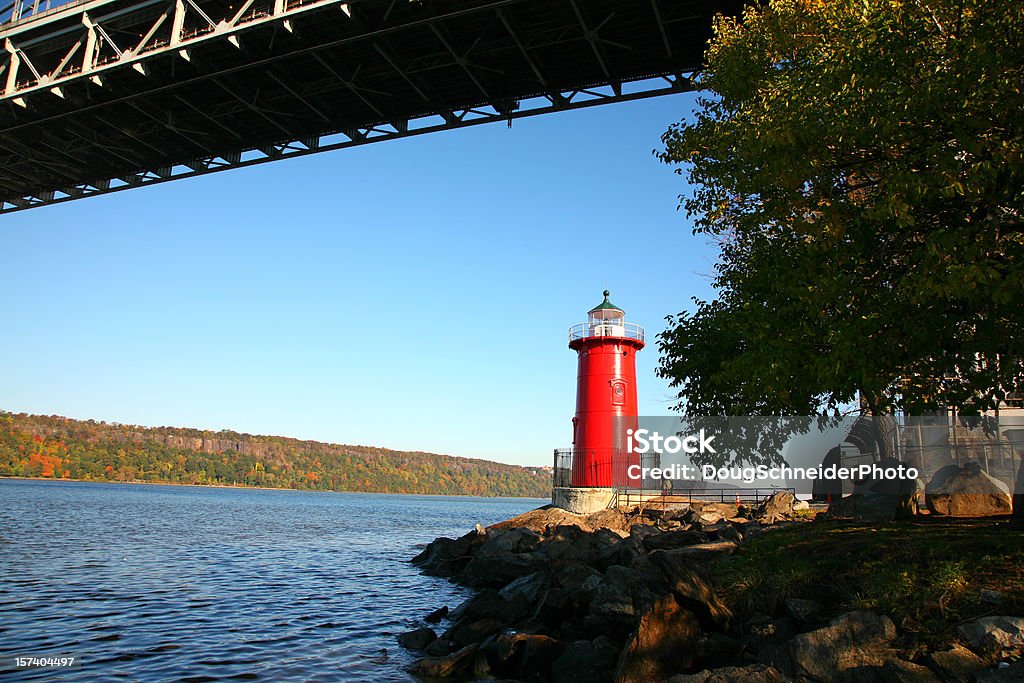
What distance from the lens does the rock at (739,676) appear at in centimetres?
816

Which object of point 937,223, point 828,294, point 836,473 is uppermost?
point 937,223

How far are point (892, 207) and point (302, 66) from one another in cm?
2154

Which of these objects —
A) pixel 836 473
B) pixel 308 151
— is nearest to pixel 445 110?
pixel 308 151

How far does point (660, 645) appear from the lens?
9758 millimetres

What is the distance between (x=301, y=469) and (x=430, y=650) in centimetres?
18957

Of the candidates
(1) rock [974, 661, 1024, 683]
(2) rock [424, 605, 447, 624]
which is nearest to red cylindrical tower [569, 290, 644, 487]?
(2) rock [424, 605, 447, 624]

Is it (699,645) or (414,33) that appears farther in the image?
(414,33)

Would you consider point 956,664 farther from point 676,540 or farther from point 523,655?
point 676,540

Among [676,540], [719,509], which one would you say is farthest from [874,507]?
[719,509]

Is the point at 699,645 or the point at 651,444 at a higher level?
the point at 651,444

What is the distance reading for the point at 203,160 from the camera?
3077 centimetres

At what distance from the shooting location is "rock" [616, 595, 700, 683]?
952 cm

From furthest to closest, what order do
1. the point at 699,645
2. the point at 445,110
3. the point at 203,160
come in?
the point at 203,160 → the point at 445,110 → the point at 699,645

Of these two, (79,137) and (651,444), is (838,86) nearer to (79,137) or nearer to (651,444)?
(651,444)
